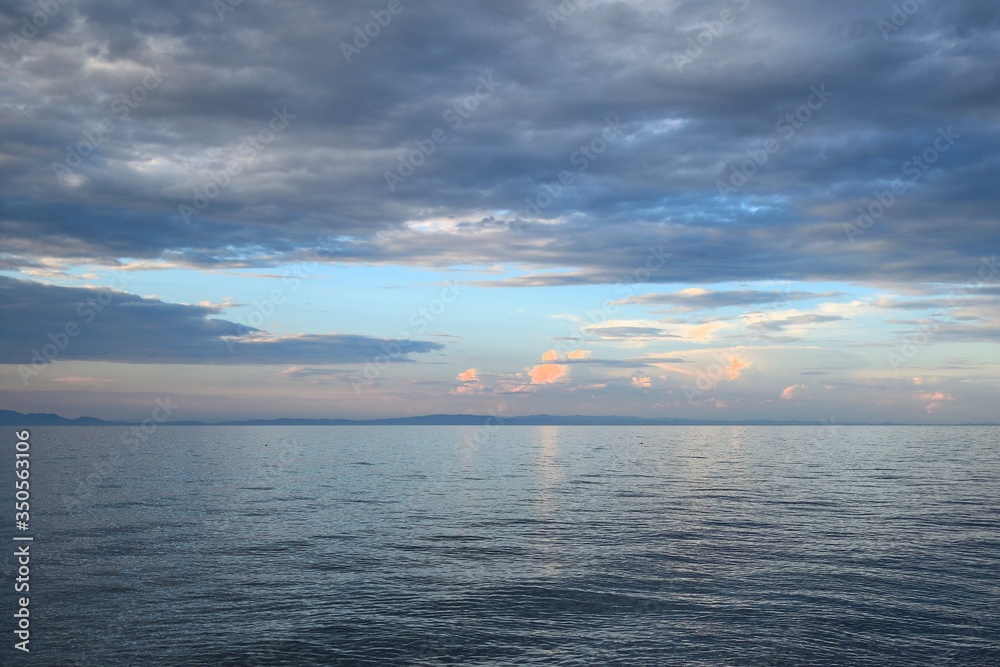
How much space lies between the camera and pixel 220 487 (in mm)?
80500

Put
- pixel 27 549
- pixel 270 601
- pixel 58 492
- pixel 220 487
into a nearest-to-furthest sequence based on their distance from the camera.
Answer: pixel 270 601, pixel 27 549, pixel 58 492, pixel 220 487

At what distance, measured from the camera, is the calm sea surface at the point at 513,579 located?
25.5 meters

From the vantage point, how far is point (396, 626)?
27.8 meters

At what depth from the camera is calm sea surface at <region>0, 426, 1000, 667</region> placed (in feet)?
83.8

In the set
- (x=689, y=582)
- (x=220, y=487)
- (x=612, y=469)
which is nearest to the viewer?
(x=689, y=582)

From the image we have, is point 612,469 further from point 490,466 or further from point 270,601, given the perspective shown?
point 270,601

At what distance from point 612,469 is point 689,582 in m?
78.2

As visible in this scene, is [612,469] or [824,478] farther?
[612,469]

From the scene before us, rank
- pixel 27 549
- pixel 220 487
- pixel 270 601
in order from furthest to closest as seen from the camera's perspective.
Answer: pixel 220 487
pixel 27 549
pixel 270 601

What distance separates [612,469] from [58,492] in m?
81.4

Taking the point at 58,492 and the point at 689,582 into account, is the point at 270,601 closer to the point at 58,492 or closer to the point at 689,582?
the point at 689,582

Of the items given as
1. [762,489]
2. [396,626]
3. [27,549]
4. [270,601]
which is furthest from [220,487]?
[762,489]

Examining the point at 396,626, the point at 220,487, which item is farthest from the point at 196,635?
the point at 220,487

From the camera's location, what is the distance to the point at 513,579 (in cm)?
3528
